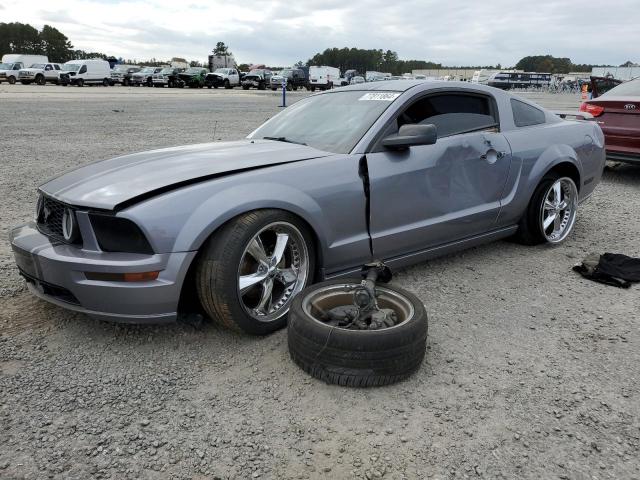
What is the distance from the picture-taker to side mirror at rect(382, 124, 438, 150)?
11.0ft

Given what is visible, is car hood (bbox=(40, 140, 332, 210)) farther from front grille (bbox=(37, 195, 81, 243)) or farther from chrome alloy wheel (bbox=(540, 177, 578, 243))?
chrome alloy wheel (bbox=(540, 177, 578, 243))

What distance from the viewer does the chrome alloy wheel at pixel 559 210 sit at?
15.6ft

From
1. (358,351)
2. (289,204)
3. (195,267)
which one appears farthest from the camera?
(289,204)

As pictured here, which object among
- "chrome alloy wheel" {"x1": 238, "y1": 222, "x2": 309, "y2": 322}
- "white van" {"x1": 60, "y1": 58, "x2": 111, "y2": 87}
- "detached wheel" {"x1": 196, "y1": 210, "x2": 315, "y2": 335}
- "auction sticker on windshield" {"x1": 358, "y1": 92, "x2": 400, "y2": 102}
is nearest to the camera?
"detached wheel" {"x1": 196, "y1": 210, "x2": 315, "y2": 335}

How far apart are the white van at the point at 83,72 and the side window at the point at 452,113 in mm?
40794

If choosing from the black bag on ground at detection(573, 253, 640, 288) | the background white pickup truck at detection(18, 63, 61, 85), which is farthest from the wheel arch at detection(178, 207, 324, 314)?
the background white pickup truck at detection(18, 63, 61, 85)

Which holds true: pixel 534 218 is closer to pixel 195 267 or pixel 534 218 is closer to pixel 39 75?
pixel 195 267

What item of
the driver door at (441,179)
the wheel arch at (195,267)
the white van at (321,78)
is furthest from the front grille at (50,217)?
the white van at (321,78)

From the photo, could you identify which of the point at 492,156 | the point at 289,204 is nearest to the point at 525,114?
the point at 492,156

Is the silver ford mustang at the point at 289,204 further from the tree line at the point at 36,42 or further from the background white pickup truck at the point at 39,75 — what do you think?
the tree line at the point at 36,42

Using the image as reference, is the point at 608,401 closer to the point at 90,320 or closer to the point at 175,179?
the point at 175,179

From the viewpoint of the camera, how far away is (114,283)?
2.70 m

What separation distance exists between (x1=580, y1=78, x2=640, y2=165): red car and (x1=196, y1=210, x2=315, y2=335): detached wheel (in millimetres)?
6241

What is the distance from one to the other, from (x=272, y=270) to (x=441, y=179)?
1467 millimetres
